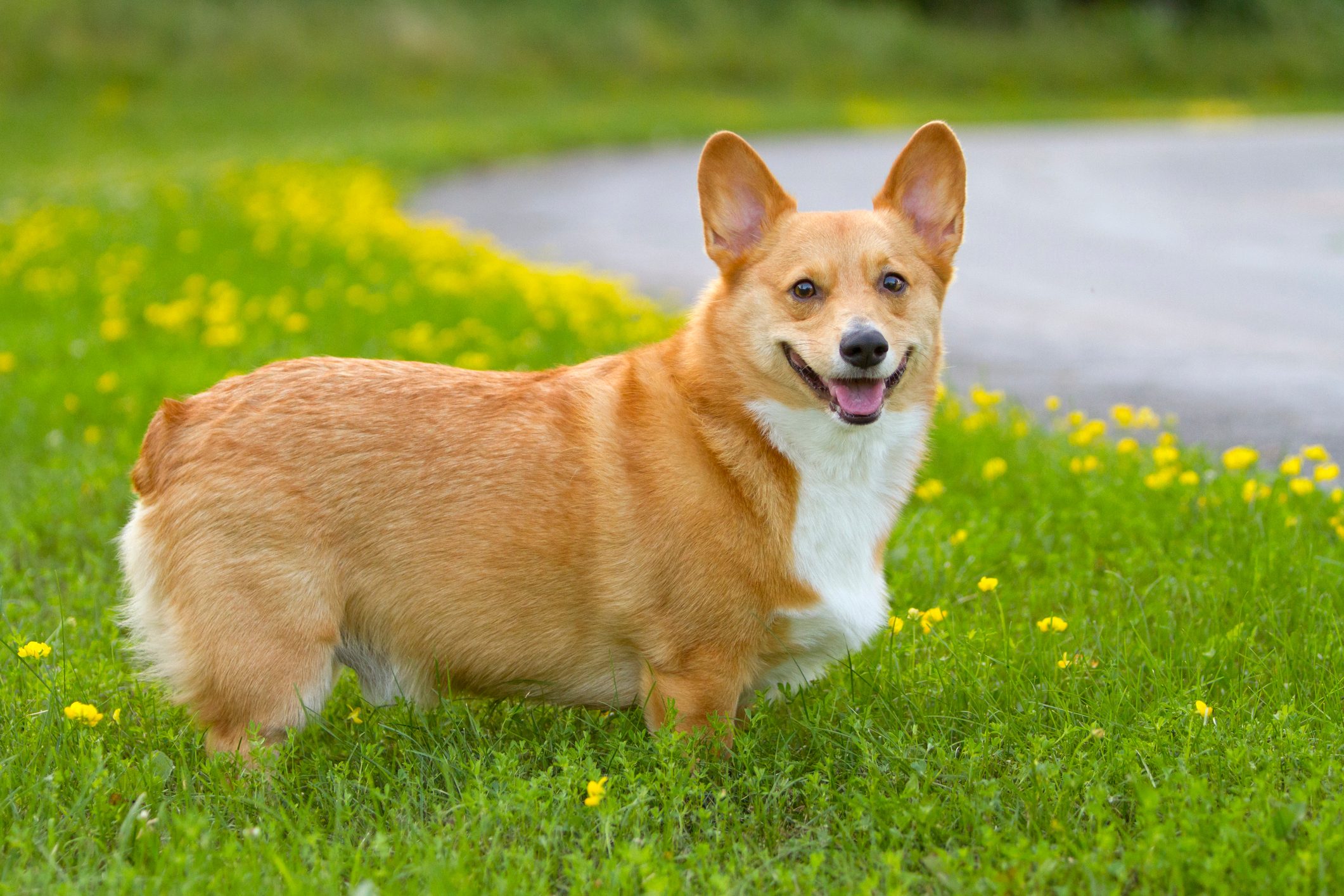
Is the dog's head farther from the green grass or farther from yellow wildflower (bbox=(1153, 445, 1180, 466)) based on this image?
yellow wildflower (bbox=(1153, 445, 1180, 466))

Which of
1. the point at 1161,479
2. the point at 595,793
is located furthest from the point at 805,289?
the point at 1161,479

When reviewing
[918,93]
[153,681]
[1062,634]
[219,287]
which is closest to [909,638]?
[1062,634]

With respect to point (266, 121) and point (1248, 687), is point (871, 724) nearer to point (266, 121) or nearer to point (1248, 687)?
point (1248, 687)

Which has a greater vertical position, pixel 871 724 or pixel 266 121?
pixel 871 724

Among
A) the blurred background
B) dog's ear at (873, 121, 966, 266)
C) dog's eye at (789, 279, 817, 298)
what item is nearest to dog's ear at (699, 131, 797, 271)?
dog's eye at (789, 279, 817, 298)

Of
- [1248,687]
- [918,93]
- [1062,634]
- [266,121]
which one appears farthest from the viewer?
[918,93]

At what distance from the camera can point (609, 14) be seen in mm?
29562

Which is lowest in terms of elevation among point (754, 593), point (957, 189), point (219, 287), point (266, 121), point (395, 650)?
point (266, 121)

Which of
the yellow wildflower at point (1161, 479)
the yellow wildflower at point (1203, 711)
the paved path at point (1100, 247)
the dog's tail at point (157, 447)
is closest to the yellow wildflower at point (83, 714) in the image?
the dog's tail at point (157, 447)

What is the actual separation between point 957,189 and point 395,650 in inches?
75.3

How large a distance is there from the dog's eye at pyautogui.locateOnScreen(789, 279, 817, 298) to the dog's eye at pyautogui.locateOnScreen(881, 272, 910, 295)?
0.61 feet

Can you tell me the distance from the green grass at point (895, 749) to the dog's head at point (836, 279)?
764 mm

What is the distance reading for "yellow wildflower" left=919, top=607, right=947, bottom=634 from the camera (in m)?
3.53

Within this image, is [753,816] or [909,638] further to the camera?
[909,638]
